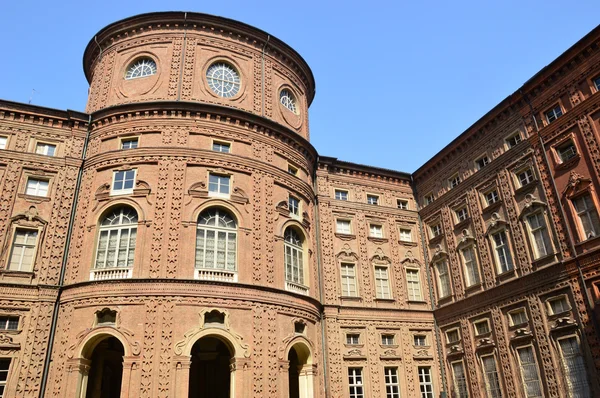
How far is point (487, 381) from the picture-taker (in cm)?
Result: 2527

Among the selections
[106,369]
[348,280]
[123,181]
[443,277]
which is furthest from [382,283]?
[106,369]

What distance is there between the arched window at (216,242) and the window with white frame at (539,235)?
15.0m

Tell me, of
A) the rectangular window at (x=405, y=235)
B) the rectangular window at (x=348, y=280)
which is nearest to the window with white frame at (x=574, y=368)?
the rectangular window at (x=348, y=280)

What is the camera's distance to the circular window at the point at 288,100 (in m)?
28.7

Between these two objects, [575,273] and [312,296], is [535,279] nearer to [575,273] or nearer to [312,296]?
[575,273]

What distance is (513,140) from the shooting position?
26.6 m

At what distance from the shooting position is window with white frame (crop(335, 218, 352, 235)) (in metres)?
30.4

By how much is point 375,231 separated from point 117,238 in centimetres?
1652

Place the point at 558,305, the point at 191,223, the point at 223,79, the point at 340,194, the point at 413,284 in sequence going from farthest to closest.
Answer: the point at 340,194 < the point at 413,284 < the point at 223,79 < the point at 558,305 < the point at 191,223

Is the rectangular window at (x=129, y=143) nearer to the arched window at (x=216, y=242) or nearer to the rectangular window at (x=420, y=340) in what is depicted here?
the arched window at (x=216, y=242)

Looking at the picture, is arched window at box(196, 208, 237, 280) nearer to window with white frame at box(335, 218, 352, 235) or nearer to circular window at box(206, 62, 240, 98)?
circular window at box(206, 62, 240, 98)

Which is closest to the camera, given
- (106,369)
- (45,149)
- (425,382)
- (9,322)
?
(9,322)

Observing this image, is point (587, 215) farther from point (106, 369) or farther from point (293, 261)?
point (106, 369)

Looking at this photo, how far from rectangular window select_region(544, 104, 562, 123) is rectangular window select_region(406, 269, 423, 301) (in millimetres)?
12293
